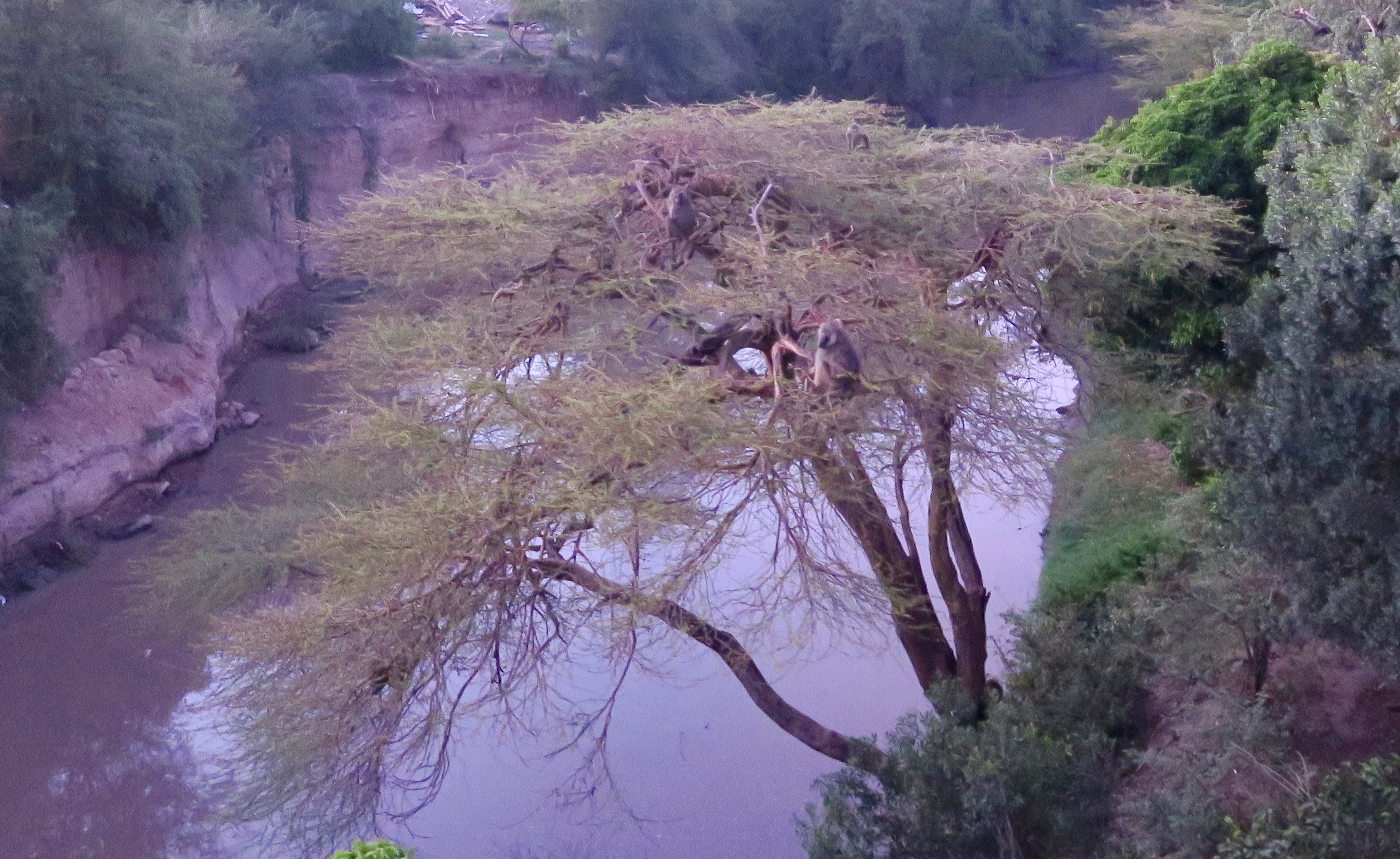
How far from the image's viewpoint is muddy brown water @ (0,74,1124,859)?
780 centimetres

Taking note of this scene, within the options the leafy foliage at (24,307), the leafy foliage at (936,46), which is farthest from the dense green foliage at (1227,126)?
the leafy foliage at (936,46)

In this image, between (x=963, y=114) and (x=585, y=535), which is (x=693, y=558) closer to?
(x=585, y=535)

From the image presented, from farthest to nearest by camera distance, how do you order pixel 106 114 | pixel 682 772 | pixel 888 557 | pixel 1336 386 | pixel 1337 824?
pixel 106 114
pixel 682 772
pixel 888 557
pixel 1336 386
pixel 1337 824

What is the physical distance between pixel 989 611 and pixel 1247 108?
16.5 ft

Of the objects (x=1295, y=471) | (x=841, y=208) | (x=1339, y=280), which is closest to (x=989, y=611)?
(x=841, y=208)

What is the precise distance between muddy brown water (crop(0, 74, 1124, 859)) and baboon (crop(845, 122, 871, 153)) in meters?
2.99

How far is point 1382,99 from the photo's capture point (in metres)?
5.24

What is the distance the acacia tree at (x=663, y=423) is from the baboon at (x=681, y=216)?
27 millimetres

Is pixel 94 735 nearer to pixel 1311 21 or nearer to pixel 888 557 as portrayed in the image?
pixel 888 557

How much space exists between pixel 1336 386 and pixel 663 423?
3042 millimetres

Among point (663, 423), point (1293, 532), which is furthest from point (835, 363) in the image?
point (1293, 532)

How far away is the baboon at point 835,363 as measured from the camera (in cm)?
526

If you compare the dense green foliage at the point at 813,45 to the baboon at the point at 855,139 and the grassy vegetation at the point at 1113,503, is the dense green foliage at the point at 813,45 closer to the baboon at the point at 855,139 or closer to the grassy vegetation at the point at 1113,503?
the grassy vegetation at the point at 1113,503

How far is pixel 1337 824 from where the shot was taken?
15.1ft
